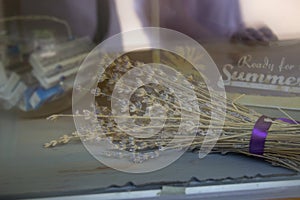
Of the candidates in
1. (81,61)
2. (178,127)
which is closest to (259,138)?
(178,127)

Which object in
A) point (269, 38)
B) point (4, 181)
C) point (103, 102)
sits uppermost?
point (269, 38)

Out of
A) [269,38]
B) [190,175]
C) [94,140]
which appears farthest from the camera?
[269,38]

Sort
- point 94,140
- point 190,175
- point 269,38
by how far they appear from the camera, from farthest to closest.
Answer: point 269,38 → point 94,140 → point 190,175

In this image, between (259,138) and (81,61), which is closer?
(259,138)

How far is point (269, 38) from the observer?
1130mm

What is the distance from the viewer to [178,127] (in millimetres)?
707

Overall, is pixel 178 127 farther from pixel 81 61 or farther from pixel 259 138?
pixel 81 61

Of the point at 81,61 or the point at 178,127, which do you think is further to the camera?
the point at 81,61

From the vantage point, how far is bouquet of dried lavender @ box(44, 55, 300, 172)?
671 millimetres

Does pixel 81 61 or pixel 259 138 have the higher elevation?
pixel 81 61

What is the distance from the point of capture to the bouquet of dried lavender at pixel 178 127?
2.20ft

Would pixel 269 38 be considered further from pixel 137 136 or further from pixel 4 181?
pixel 4 181

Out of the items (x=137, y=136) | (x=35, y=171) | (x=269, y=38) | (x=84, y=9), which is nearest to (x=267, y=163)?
(x=137, y=136)

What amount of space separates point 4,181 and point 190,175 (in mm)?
273
